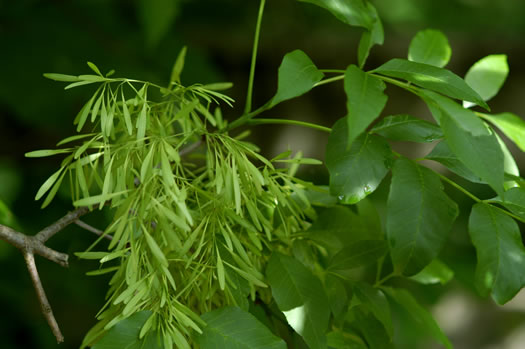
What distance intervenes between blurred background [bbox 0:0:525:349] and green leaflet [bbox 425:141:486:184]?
379 millimetres

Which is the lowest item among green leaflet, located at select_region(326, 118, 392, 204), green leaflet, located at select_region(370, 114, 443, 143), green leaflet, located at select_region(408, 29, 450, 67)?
green leaflet, located at select_region(326, 118, 392, 204)

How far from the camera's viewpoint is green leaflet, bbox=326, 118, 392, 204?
18.4 inches

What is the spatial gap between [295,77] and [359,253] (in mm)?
203

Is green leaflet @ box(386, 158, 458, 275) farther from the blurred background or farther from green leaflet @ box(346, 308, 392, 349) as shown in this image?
the blurred background

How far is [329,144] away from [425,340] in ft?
4.79

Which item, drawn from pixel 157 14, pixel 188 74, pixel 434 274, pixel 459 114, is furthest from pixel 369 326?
pixel 188 74

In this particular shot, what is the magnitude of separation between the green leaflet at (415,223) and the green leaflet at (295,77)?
120 mm

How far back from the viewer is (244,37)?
5.92 ft

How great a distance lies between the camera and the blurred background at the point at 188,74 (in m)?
1.24

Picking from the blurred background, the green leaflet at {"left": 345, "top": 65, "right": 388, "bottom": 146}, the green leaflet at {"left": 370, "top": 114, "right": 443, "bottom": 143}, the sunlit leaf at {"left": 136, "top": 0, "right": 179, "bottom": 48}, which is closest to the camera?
the green leaflet at {"left": 345, "top": 65, "right": 388, "bottom": 146}

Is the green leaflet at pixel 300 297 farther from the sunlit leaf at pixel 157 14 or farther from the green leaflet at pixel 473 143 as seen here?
the sunlit leaf at pixel 157 14

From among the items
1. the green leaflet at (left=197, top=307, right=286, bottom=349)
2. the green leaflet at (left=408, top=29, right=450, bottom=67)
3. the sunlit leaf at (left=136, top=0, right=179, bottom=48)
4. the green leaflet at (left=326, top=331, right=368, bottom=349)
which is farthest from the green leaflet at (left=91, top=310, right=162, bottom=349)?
the sunlit leaf at (left=136, top=0, right=179, bottom=48)

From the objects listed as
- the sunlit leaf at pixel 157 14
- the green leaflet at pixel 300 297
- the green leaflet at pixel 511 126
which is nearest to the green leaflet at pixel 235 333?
the green leaflet at pixel 300 297

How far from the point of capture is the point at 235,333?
445 mm
